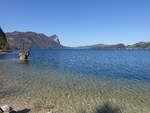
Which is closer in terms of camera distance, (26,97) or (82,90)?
(26,97)

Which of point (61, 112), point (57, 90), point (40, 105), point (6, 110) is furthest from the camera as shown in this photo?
point (57, 90)

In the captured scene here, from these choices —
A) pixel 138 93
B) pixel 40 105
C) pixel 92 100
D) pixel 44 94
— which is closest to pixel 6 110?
pixel 40 105

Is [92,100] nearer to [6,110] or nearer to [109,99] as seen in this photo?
[109,99]

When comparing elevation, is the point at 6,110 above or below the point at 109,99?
above

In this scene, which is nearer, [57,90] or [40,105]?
[40,105]

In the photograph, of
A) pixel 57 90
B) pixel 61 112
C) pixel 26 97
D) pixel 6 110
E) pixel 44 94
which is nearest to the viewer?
pixel 6 110

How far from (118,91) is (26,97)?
9925 millimetres

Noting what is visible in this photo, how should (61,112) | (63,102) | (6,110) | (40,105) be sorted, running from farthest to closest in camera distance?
(63,102) < (40,105) < (61,112) < (6,110)

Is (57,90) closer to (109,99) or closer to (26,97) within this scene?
(26,97)

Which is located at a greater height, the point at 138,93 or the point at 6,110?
the point at 6,110

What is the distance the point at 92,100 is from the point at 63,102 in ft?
8.95

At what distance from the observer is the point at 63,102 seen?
1388 cm

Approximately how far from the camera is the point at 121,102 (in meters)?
14.3

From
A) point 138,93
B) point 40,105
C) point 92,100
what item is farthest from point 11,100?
point 138,93
